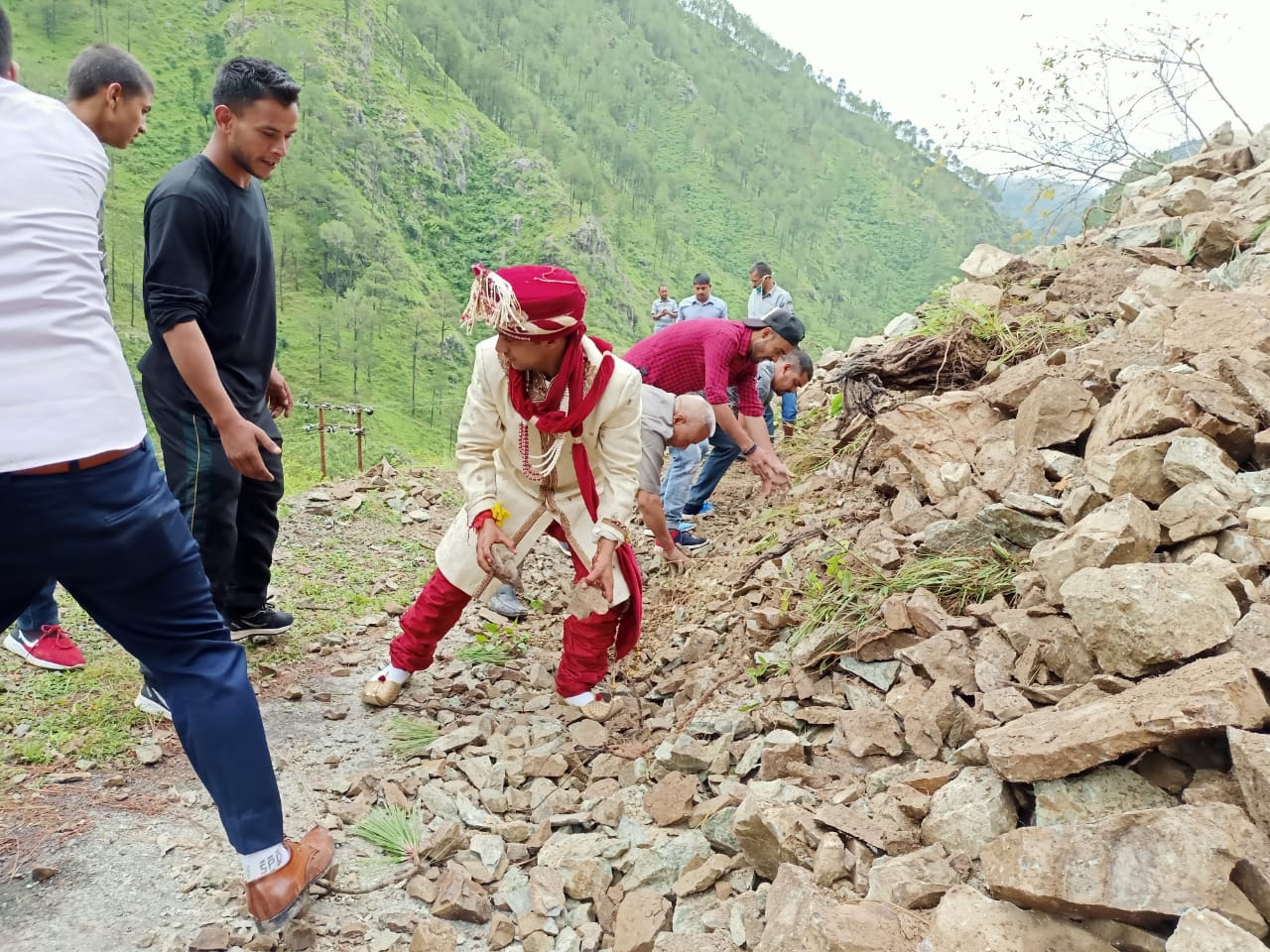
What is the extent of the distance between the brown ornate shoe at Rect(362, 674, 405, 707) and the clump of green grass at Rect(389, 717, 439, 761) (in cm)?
13

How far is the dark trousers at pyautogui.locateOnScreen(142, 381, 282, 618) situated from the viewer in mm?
2709

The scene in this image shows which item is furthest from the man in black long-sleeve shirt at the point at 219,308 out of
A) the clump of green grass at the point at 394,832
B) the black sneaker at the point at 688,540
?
the black sneaker at the point at 688,540

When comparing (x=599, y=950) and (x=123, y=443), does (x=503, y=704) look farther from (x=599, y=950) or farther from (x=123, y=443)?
(x=123, y=443)

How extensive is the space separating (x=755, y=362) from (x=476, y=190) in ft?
111

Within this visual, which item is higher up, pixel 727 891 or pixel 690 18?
pixel 690 18

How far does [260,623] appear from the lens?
11.3 ft

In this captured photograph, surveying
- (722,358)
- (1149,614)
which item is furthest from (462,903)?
(722,358)

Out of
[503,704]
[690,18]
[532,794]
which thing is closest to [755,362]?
[503,704]

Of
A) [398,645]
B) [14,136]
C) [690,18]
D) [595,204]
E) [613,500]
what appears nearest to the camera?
[14,136]

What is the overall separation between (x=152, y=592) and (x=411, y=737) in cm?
142

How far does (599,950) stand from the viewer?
74.0 inches

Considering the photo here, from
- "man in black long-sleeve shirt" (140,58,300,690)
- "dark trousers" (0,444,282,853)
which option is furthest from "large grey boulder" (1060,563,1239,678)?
"man in black long-sleeve shirt" (140,58,300,690)

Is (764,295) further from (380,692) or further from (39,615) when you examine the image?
(39,615)

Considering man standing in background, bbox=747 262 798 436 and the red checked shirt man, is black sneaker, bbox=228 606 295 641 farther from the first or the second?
man standing in background, bbox=747 262 798 436
